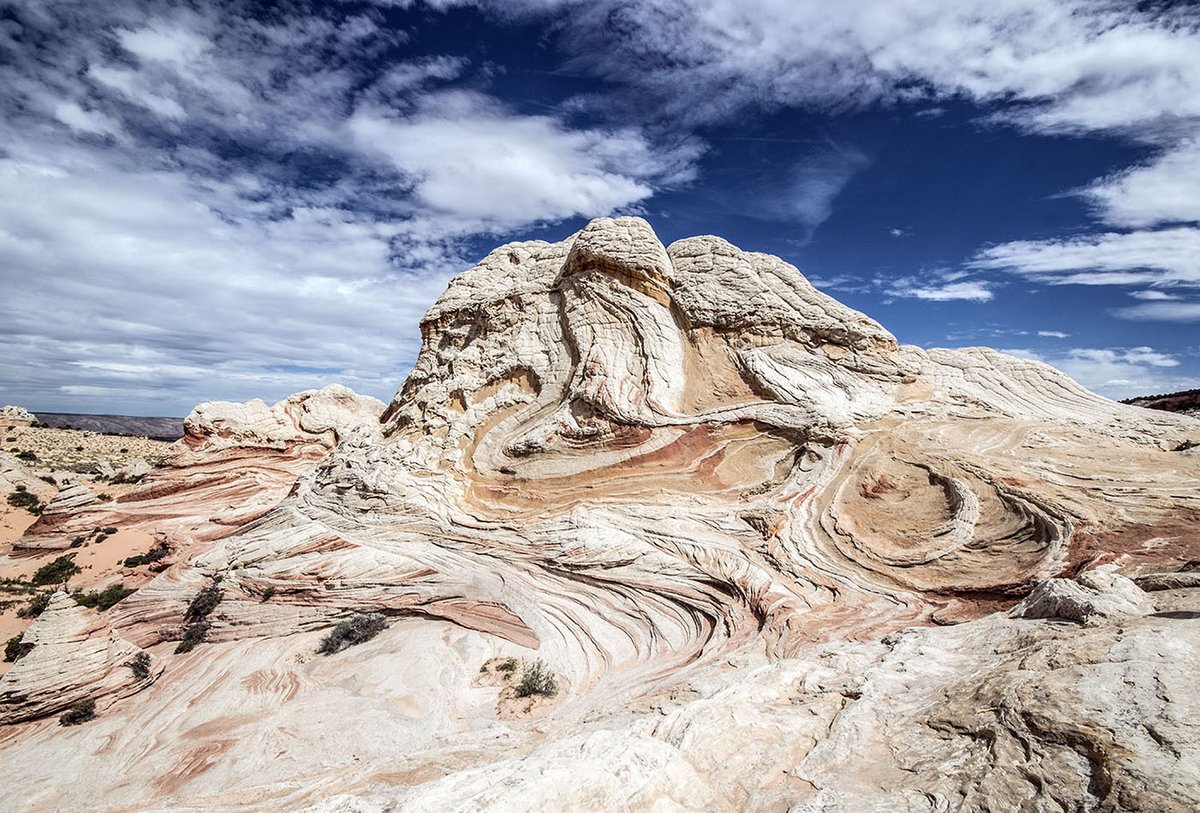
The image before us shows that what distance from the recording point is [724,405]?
17969 mm

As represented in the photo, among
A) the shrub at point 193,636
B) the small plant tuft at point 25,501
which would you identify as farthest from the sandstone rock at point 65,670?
the small plant tuft at point 25,501

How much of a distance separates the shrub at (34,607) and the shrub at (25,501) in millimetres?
13777

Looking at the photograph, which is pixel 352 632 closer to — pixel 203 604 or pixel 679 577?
pixel 203 604

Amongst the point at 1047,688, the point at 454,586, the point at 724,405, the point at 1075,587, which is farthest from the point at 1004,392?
the point at 454,586

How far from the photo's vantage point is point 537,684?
10.3 m

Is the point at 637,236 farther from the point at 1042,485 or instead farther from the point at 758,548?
→ the point at 1042,485

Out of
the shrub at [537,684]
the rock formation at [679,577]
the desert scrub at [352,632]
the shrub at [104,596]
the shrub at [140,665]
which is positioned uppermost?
the rock formation at [679,577]

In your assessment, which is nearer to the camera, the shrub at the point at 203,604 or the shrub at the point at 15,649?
the shrub at the point at 15,649

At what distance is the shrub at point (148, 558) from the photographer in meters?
19.0

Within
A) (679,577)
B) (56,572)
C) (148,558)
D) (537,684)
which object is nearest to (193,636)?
(148,558)

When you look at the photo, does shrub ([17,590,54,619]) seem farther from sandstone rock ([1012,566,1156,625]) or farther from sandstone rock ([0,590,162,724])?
sandstone rock ([1012,566,1156,625])

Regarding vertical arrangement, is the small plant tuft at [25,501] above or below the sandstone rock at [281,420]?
below

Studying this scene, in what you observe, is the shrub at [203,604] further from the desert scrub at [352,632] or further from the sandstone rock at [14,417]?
the sandstone rock at [14,417]

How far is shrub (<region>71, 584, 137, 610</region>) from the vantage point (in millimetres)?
15766
